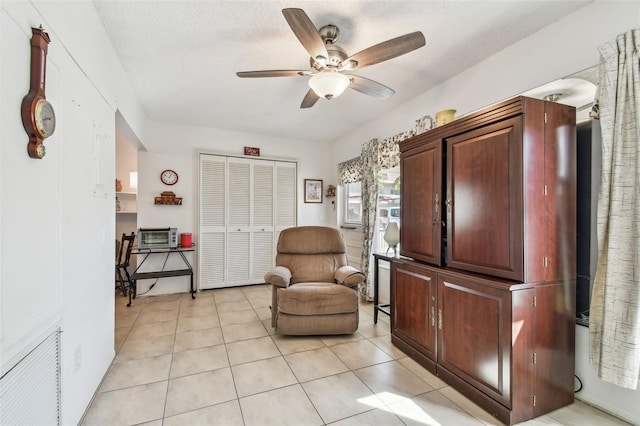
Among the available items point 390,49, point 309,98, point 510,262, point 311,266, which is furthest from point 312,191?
point 510,262

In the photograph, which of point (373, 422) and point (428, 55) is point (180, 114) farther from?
point (373, 422)

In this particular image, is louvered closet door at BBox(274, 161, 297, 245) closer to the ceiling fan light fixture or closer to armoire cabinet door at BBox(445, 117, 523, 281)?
the ceiling fan light fixture

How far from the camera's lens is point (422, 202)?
233 centimetres

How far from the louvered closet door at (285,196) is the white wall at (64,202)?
2.78 metres

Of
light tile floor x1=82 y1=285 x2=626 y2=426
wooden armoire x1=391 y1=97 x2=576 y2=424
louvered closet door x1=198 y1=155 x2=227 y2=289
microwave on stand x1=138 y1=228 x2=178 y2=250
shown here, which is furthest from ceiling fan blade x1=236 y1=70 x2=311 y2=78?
microwave on stand x1=138 y1=228 x2=178 y2=250

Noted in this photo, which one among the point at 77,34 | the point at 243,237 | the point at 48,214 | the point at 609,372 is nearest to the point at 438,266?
the point at 609,372

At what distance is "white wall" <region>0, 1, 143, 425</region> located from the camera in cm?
101

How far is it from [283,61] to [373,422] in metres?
2.78

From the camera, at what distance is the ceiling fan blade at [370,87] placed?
84.4 inches

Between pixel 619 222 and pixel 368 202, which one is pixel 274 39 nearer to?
pixel 368 202

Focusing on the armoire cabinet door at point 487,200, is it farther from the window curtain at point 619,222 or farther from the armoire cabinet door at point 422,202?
the window curtain at point 619,222

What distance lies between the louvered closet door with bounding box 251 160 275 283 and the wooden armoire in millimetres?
3256

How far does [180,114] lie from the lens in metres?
3.84

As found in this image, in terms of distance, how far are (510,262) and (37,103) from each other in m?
2.44
